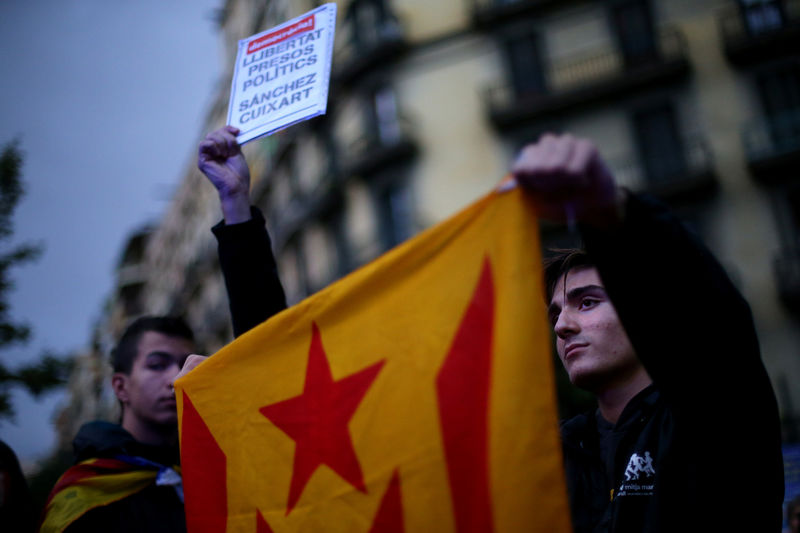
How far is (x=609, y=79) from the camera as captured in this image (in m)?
16.2

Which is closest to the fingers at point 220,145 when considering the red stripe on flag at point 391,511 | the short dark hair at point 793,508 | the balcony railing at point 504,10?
the red stripe on flag at point 391,511

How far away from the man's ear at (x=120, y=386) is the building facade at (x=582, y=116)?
43.1 ft

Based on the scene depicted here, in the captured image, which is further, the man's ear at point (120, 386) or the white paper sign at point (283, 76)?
the man's ear at point (120, 386)

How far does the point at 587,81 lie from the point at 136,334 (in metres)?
15.2

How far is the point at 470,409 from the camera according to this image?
5.00 ft

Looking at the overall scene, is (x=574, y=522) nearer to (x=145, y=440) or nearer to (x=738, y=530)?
(x=738, y=530)

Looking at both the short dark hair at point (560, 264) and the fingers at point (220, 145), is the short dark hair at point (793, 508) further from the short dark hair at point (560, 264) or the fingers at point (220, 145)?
the fingers at point (220, 145)

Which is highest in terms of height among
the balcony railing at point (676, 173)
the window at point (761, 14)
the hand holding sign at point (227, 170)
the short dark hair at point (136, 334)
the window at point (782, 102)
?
the window at point (761, 14)

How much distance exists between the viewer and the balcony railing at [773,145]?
14.9 metres

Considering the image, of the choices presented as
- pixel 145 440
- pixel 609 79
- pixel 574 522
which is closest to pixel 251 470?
pixel 574 522

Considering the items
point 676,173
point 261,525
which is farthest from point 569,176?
point 676,173

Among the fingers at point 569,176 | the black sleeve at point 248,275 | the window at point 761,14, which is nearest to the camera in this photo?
the fingers at point 569,176

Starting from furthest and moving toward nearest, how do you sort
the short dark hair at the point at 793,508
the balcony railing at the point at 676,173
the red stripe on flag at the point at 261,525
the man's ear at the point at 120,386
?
the balcony railing at the point at 676,173, the short dark hair at the point at 793,508, the man's ear at the point at 120,386, the red stripe on flag at the point at 261,525

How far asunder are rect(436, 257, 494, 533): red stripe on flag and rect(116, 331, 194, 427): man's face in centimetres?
184
